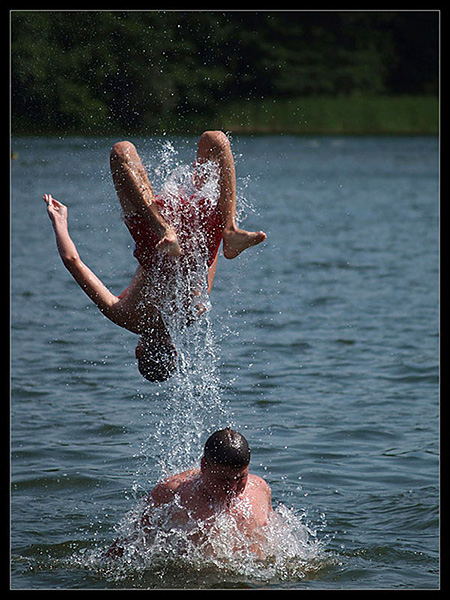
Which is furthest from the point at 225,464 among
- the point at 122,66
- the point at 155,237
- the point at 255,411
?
the point at 122,66

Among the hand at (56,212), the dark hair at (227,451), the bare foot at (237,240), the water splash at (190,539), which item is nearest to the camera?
the dark hair at (227,451)

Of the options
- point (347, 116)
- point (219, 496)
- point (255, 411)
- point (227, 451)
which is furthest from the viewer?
point (347, 116)

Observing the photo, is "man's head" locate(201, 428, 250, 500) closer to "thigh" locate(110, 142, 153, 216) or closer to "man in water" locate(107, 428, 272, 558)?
"man in water" locate(107, 428, 272, 558)

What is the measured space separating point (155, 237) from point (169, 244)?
266mm

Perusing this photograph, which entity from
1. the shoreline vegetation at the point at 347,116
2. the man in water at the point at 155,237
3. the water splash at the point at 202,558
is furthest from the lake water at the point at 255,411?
Result: the shoreline vegetation at the point at 347,116

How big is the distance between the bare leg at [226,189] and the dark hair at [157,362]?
790 millimetres

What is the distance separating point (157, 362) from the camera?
23.4 ft

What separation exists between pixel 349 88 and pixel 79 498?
54328 mm

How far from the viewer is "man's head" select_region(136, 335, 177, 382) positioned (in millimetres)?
7090

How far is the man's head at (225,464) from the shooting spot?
6.78 m

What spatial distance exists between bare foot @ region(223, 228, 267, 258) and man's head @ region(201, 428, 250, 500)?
1268 millimetres

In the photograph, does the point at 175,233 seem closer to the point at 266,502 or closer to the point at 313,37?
the point at 266,502

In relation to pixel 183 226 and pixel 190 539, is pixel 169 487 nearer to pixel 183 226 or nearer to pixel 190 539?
pixel 190 539

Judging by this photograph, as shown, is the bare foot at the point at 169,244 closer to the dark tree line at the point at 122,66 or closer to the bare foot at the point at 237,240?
the bare foot at the point at 237,240
